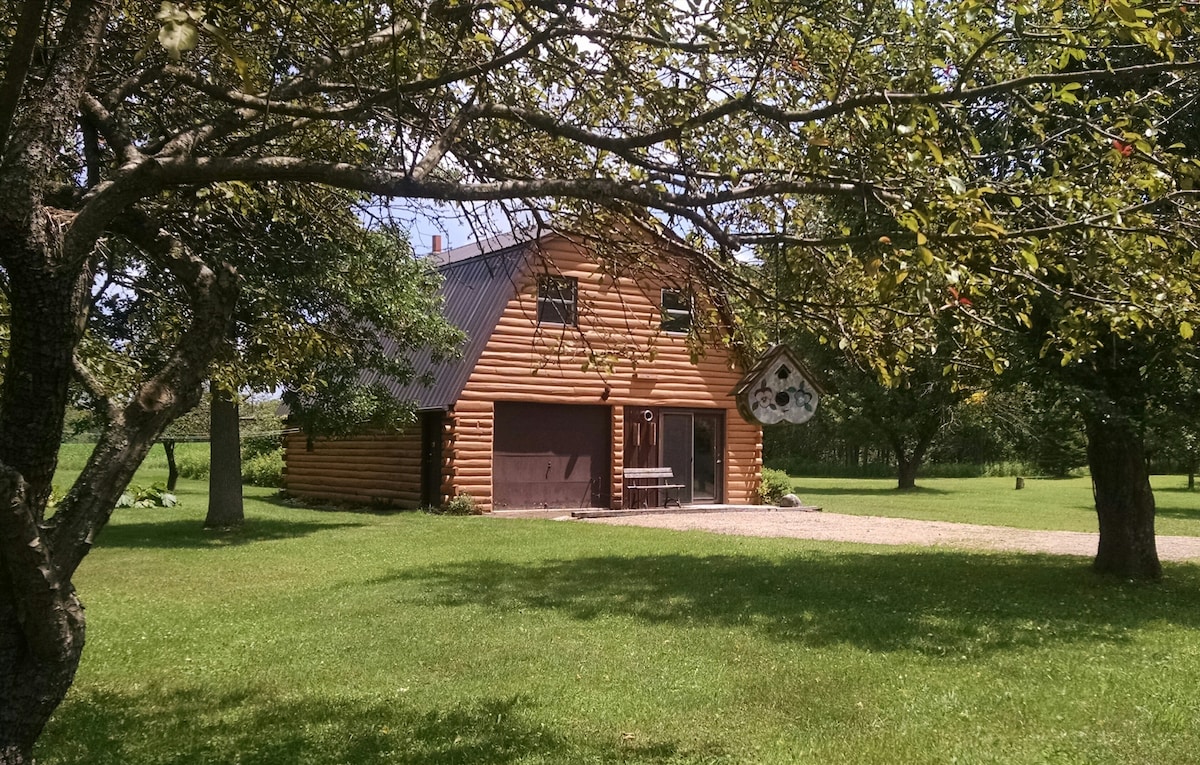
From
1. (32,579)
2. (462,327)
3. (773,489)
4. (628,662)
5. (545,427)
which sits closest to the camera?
(32,579)

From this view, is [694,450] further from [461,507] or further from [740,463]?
[461,507]

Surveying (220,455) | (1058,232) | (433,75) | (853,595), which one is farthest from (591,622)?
(220,455)

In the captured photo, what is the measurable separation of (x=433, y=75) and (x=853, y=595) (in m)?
7.53

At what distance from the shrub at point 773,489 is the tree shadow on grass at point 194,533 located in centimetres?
1170

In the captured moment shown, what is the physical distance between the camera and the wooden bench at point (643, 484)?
23.8m

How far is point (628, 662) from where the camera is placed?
25.1ft

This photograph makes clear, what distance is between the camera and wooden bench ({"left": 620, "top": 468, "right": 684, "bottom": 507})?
2383 centimetres

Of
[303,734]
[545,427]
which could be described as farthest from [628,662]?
[545,427]

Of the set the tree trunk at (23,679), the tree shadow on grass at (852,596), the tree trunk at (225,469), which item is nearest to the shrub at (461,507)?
the tree trunk at (225,469)

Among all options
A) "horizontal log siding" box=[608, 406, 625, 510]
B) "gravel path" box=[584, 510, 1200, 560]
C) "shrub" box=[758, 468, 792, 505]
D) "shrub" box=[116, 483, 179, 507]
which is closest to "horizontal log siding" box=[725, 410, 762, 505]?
"shrub" box=[758, 468, 792, 505]

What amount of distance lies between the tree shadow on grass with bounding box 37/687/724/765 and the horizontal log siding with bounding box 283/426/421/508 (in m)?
17.0

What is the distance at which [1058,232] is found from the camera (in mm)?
4402

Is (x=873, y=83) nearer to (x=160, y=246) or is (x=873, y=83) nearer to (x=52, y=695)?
(x=160, y=246)

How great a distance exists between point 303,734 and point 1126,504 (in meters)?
10.4
